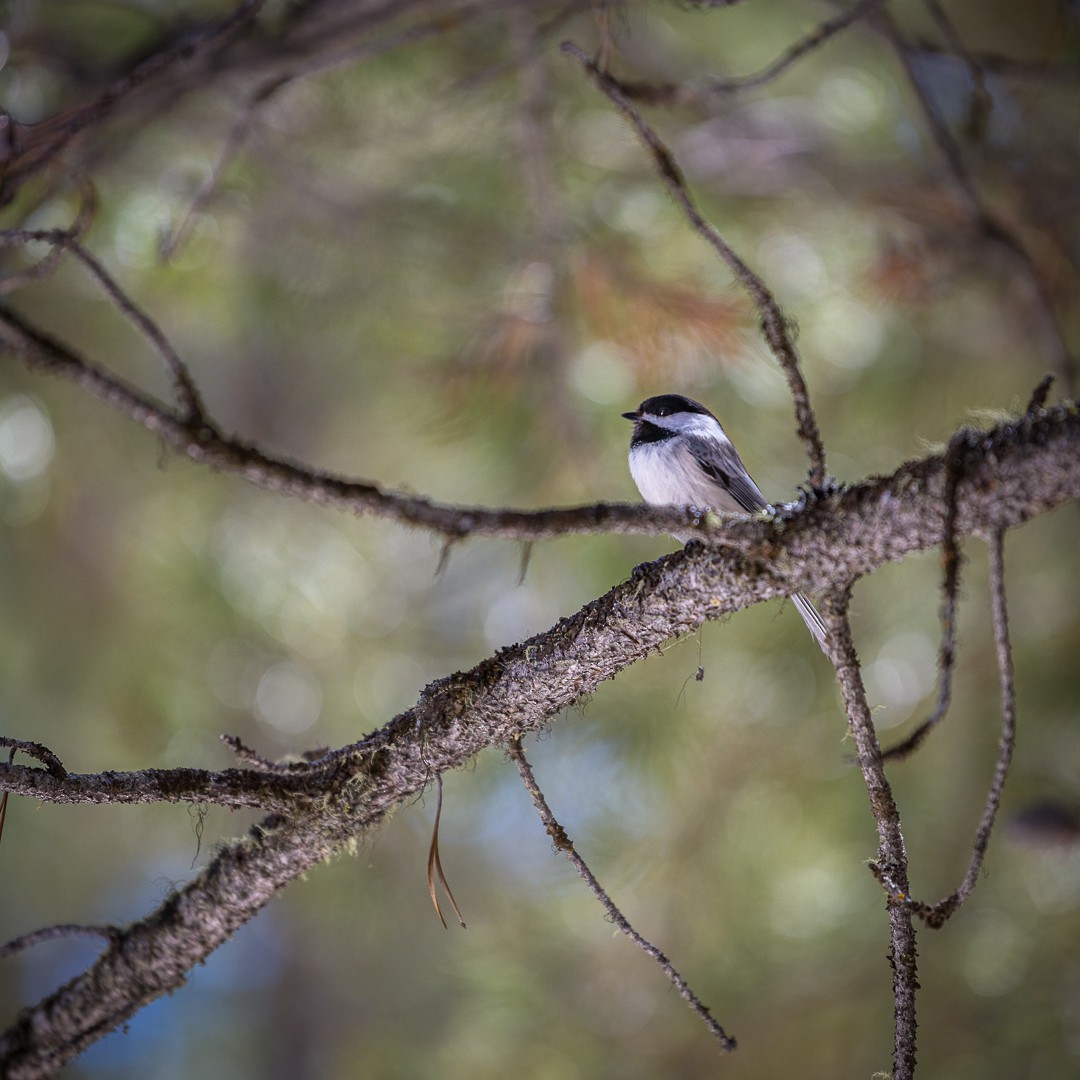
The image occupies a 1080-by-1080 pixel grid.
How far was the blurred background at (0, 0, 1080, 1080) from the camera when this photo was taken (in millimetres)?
1539

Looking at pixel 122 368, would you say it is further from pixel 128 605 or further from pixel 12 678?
pixel 12 678

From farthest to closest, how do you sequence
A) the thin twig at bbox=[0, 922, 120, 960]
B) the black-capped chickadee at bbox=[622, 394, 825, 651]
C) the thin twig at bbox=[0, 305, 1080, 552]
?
the black-capped chickadee at bbox=[622, 394, 825, 651] → the thin twig at bbox=[0, 922, 120, 960] → the thin twig at bbox=[0, 305, 1080, 552]

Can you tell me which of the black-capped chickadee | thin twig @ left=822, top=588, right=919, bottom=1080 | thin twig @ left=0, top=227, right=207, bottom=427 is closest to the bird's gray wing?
the black-capped chickadee

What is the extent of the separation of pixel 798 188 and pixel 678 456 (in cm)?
73

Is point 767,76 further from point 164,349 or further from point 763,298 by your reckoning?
point 164,349

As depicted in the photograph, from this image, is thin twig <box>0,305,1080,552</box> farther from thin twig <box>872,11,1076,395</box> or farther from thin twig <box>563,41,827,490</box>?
thin twig <box>872,11,1076,395</box>

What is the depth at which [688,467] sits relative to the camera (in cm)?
137

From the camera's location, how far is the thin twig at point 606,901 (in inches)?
27.0

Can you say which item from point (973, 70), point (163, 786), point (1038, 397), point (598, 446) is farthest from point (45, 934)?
point (973, 70)

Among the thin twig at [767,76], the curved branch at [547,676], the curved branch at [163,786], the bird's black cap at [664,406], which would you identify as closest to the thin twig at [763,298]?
the curved branch at [547,676]

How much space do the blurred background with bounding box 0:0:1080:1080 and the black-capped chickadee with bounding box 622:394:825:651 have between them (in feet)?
0.72

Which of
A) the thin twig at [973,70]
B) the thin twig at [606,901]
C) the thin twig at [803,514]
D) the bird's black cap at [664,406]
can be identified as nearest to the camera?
the thin twig at [803,514]

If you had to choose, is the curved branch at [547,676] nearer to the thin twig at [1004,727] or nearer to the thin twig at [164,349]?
the thin twig at [1004,727]

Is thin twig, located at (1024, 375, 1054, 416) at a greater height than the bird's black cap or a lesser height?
lesser
